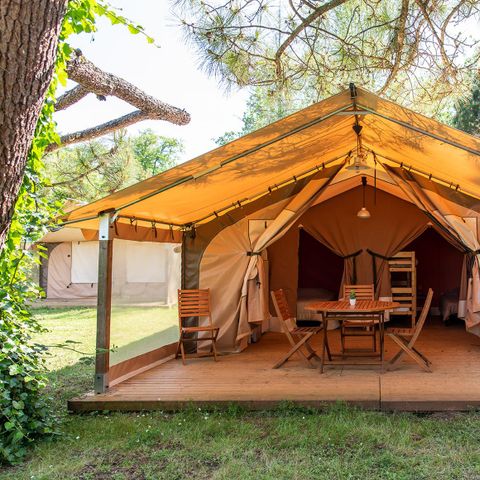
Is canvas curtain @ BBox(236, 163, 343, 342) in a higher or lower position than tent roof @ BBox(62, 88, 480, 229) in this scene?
lower

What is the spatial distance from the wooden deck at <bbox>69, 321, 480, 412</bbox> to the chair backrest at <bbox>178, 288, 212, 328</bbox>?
54 cm

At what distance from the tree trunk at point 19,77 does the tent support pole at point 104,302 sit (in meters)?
2.93

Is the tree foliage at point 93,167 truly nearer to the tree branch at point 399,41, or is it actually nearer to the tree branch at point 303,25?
the tree branch at point 303,25

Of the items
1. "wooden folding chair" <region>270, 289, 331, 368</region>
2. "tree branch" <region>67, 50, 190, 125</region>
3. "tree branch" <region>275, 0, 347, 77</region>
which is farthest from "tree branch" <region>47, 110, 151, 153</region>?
"wooden folding chair" <region>270, 289, 331, 368</region>

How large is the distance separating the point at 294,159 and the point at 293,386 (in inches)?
86.9

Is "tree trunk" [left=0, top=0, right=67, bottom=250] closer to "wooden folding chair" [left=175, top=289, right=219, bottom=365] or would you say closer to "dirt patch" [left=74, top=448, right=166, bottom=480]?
"dirt patch" [left=74, top=448, right=166, bottom=480]

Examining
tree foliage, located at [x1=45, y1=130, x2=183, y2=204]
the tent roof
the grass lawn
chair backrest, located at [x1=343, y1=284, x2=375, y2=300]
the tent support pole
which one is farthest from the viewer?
tree foliage, located at [x1=45, y1=130, x2=183, y2=204]

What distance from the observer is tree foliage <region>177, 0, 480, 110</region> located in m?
5.56

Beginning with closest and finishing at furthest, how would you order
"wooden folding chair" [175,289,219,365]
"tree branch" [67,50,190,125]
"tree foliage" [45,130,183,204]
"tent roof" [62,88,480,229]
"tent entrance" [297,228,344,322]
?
"tent roof" [62,88,480,229] → "tree branch" [67,50,190,125] → "wooden folding chair" [175,289,219,365] → "tree foliage" [45,130,183,204] → "tent entrance" [297,228,344,322]

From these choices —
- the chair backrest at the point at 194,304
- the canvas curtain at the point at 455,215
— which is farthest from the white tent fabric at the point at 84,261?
the canvas curtain at the point at 455,215

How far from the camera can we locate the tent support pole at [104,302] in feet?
15.7

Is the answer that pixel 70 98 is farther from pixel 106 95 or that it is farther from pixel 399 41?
pixel 399 41

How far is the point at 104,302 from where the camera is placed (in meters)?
4.84

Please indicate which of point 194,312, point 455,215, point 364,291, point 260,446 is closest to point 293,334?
point 194,312
